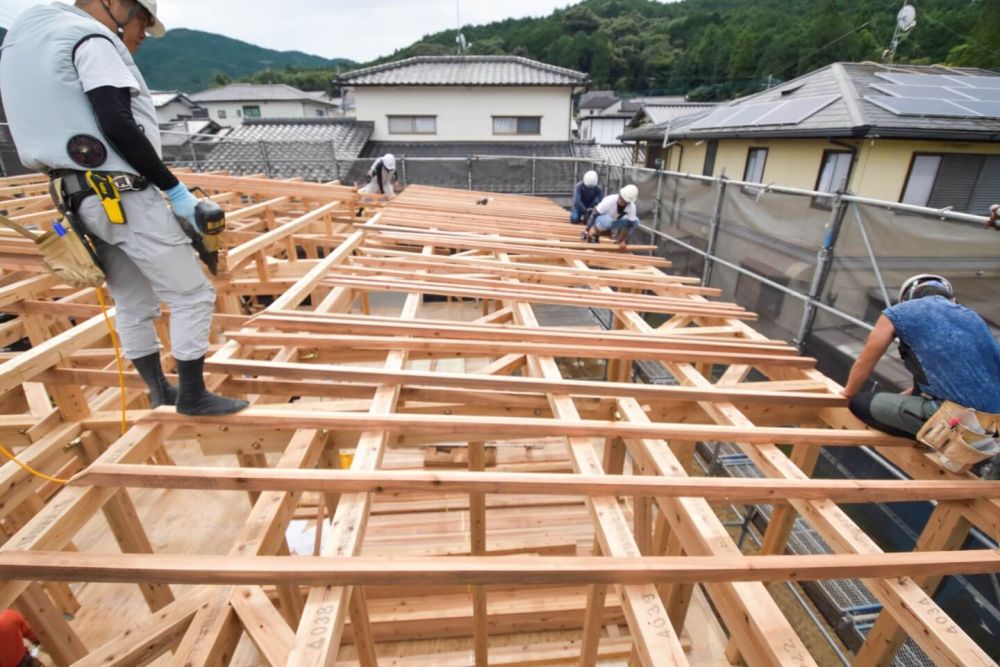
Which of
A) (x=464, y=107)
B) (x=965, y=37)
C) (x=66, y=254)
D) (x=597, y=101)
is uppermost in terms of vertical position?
(x=965, y=37)

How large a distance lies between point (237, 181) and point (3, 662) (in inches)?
238

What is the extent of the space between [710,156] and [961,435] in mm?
15187

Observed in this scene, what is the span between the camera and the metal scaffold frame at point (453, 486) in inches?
61.8

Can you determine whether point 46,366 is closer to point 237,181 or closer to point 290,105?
point 237,181

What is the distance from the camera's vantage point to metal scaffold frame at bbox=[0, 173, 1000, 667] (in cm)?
157

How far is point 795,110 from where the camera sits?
11.4m

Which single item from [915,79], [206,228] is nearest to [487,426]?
[206,228]

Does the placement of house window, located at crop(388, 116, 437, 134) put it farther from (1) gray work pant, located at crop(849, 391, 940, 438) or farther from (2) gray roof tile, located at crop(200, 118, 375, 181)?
(1) gray work pant, located at crop(849, 391, 940, 438)

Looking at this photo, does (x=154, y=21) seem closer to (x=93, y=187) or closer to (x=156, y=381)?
(x=93, y=187)

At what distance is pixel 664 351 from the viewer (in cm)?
316

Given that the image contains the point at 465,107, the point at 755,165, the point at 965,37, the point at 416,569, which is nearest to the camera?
the point at 416,569

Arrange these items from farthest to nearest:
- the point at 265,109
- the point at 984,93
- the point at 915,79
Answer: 1. the point at 265,109
2. the point at 915,79
3. the point at 984,93

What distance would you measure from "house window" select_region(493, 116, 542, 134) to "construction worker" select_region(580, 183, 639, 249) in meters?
12.5

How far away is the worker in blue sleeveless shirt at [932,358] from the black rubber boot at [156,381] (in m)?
3.95
